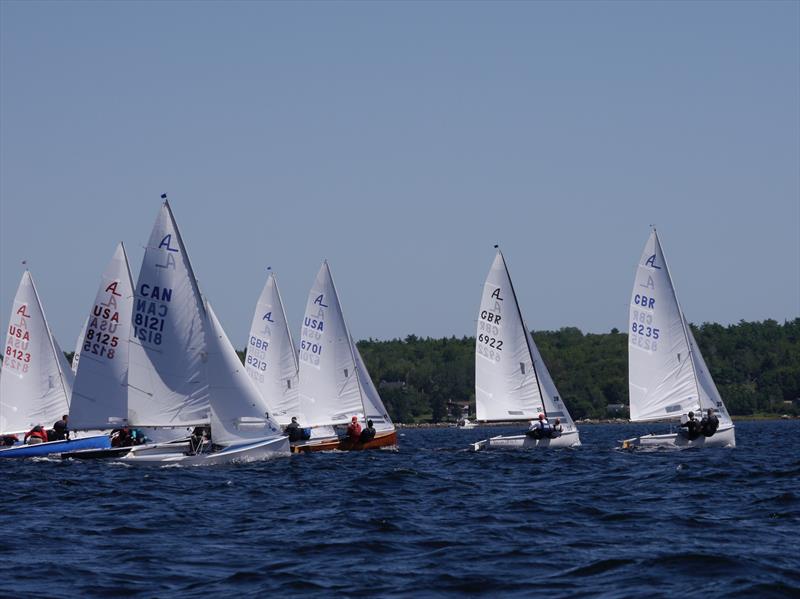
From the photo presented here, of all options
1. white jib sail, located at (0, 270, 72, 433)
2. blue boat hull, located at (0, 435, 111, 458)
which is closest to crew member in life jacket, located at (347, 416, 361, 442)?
blue boat hull, located at (0, 435, 111, 458)

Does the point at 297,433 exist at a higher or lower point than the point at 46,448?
higher

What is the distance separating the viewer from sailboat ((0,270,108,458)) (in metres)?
46.5

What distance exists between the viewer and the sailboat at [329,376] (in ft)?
158

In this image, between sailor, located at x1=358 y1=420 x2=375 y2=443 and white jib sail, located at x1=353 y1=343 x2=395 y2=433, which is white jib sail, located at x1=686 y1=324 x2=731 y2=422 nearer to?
white jib sail, located at x1=353 y1=343 x2=395 y2=433

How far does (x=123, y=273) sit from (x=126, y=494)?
1331 centimetres

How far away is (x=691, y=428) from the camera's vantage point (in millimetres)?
43469

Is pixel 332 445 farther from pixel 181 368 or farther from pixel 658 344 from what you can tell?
pixel 658 344

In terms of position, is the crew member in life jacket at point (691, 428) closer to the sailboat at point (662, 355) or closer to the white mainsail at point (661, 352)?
the sailboat at point (662, 355)

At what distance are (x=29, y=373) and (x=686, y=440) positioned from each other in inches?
906

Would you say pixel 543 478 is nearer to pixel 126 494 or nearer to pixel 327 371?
pixel 126 494

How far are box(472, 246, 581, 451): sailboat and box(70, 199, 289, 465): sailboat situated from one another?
1416cm

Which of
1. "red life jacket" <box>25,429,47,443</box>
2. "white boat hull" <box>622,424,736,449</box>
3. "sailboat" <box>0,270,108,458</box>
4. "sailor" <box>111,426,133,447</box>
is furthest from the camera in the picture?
"sailboat" <box>0,270,108,458</box>

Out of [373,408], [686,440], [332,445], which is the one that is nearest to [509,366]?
[373,408]

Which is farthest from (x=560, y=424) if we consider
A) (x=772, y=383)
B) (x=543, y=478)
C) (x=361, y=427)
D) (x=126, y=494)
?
(x=772, y=383)
